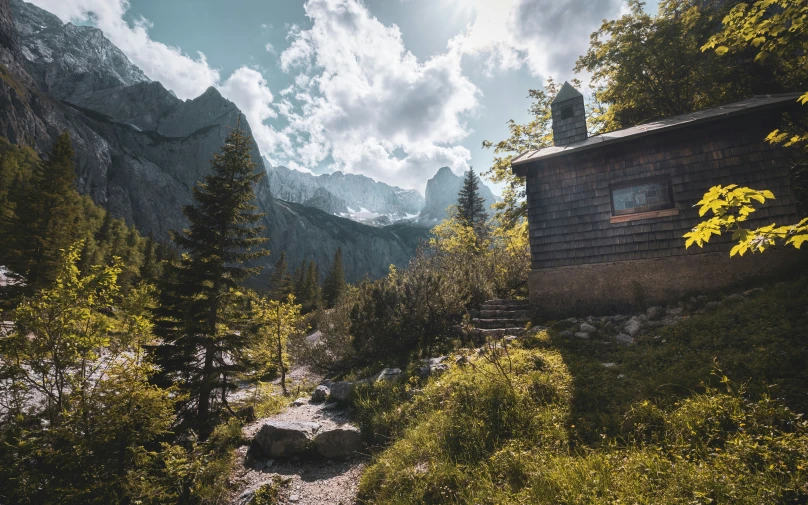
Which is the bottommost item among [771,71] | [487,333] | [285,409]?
[285,409]

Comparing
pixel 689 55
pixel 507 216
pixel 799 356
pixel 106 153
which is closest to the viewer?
pixel 799 356

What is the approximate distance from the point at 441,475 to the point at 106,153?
426ft

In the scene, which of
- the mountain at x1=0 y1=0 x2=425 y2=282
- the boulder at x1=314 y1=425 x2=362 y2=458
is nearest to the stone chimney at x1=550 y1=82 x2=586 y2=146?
the boulder at x1=314 y1=425 x2=362 y2=458

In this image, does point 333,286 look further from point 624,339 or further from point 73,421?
point 624,339

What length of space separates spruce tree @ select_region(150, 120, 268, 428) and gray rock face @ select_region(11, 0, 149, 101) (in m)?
176

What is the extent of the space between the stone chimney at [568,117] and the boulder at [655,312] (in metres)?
6.79

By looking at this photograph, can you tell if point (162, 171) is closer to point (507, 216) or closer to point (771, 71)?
point (507, 216)

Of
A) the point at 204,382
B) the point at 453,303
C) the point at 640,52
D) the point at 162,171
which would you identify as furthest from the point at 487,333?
the point at 162,171

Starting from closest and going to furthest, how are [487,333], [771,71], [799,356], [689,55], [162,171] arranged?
[799,356] < [487,333] < [771,71] < [689,55] < [162,171]

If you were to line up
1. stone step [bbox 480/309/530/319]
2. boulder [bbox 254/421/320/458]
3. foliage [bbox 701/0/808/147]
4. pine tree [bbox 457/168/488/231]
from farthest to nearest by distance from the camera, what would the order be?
pine tree [bbox 457/168/488/231] < stone step [bbox 480/309/530/319] < boulder [bbox 254/421/320/458] < foliage [bbox 701/0/808/147]

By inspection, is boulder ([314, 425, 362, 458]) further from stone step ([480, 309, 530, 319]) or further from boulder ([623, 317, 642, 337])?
boulder ([623, 317, 642, 337])

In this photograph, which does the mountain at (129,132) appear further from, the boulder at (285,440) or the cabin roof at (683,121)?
the boulder at (285,440)

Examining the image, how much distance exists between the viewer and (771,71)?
1245 cm

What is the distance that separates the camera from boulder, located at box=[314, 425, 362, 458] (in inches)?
260
